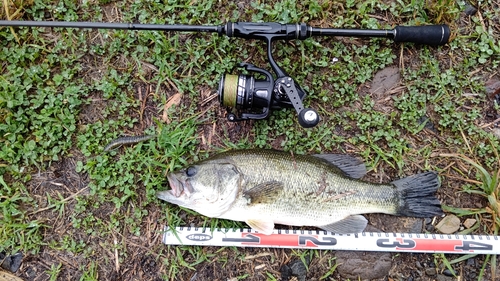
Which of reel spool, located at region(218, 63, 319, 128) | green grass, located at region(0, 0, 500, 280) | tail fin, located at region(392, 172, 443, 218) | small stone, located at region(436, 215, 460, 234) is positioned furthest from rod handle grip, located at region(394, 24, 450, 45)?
small stone, located at region(436, 215, 460, 234)

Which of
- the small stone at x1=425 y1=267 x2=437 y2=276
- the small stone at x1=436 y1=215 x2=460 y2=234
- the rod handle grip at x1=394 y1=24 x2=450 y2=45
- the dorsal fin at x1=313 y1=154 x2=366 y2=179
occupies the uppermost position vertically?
the rod handle grip at x1=394 y1=24 x2=450 y2=45

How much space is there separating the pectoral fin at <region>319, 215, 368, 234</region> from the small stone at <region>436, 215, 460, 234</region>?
817 mm

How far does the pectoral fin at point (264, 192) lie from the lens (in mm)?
3504

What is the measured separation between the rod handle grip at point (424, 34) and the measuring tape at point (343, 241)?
6.19 feet

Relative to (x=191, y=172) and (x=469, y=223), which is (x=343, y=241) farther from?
(x=191, y=172)

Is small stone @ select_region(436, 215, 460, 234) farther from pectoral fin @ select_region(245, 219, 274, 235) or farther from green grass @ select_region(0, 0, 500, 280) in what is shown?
pectoral fin @ select_region(245, 219, 274, 235)

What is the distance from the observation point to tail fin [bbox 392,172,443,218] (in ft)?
12.1

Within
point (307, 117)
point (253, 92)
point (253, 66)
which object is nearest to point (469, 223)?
point (307, 117)

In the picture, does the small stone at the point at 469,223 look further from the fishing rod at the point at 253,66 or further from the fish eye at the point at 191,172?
the fish eye at the point at 191,172

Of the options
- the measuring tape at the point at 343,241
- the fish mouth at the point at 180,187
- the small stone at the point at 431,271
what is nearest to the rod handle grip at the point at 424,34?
the measuring tape at the point at 343,241

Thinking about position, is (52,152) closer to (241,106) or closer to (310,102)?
(241,106)

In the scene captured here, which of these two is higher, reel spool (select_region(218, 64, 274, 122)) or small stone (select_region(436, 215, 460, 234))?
reel spool (select_region(218, 64, 274, 122))

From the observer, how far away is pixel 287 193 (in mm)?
3545

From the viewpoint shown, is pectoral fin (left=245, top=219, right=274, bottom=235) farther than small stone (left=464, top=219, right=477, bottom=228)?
No
